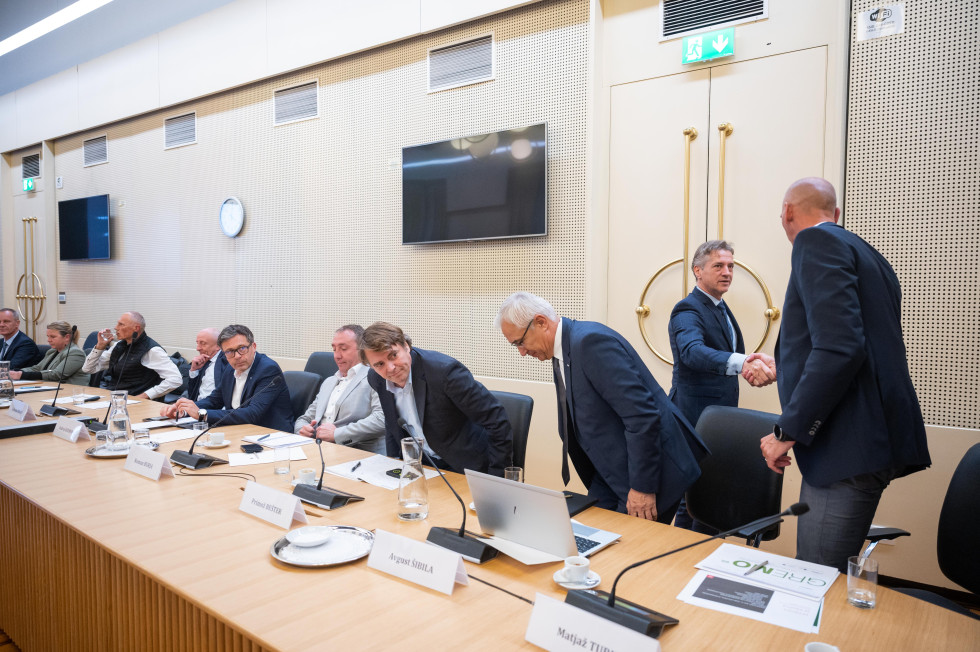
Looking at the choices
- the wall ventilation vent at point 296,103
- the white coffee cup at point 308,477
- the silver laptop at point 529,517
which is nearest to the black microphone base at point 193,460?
the white coffee cup at point 308,477

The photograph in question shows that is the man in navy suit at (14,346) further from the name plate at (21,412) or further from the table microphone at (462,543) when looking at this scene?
the table microphone at (462,543)

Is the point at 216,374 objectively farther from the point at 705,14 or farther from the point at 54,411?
the point at 705,14

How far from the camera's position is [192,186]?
6.49 m

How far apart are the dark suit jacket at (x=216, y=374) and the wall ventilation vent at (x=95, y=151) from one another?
4267 millimetres

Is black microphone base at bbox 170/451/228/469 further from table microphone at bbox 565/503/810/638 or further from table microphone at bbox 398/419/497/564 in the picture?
table microphone at bbox 565/503/810/638

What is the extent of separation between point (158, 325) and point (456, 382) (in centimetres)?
546

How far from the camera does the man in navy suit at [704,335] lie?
10.2 feet

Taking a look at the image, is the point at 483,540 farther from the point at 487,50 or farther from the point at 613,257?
the point at 487,50

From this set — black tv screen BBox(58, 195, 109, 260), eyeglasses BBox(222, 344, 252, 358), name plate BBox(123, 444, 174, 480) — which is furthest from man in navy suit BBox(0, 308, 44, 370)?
name plate BBox(123, 444, 174, 480)

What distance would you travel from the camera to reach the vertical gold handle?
350cm

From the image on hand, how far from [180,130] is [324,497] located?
19.5 feet

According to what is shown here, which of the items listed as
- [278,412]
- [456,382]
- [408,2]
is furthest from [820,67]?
[278,412]

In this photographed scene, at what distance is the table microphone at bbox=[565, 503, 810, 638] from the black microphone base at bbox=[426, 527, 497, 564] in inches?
12.8

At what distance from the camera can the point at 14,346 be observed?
6.41m
